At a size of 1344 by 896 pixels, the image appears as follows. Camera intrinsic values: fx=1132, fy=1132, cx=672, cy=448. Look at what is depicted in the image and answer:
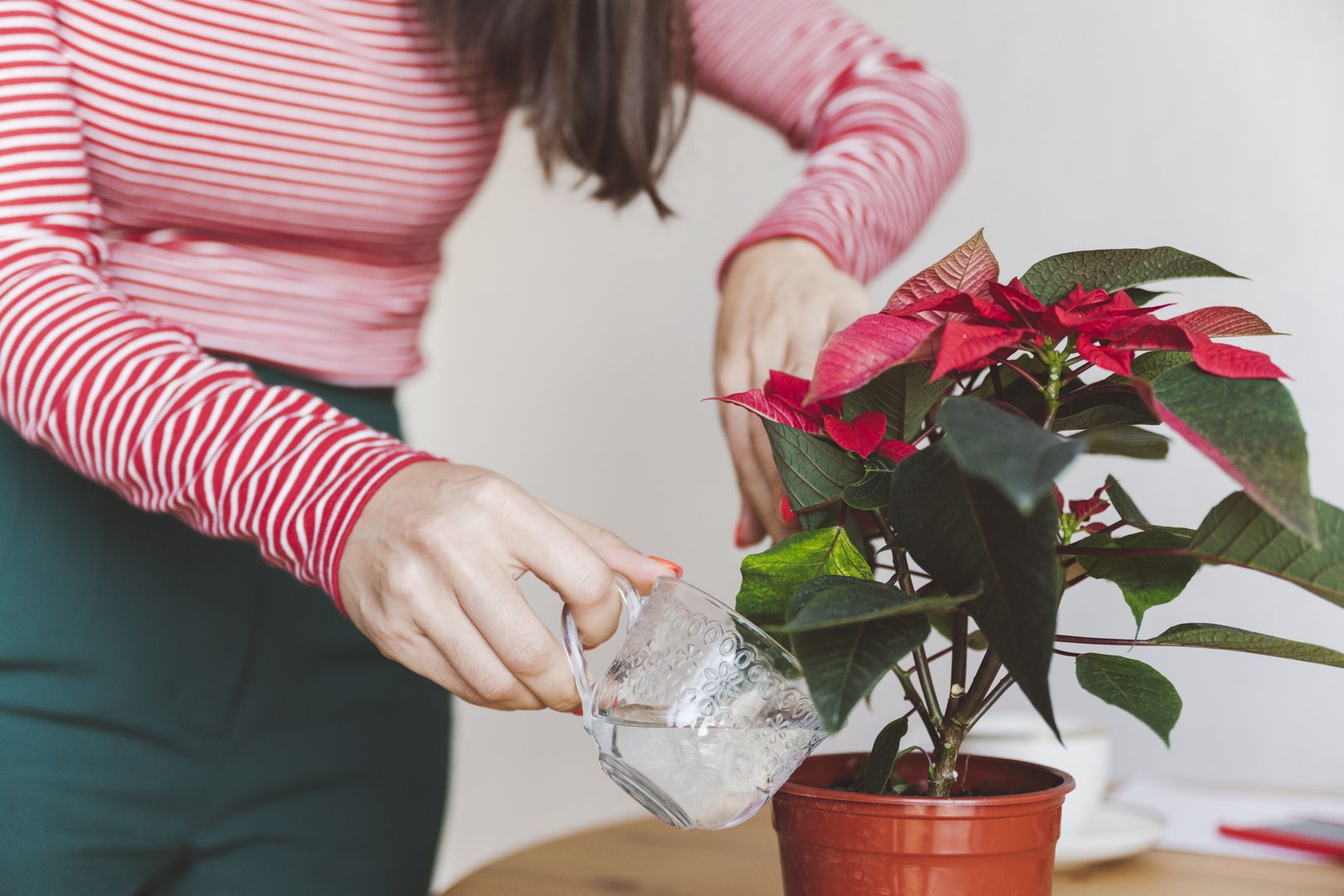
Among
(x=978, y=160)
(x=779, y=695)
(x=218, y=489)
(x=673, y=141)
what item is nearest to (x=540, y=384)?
(x=978, y=160)

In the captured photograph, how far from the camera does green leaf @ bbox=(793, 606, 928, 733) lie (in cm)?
33

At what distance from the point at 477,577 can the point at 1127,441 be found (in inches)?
9.8

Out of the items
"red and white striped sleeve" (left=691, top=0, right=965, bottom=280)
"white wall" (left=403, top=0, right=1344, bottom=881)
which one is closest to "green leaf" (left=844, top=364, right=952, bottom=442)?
"red and white striped sleeve" (left=691, top=0, right=965, bottom=280)

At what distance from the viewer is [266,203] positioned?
0.75 metres

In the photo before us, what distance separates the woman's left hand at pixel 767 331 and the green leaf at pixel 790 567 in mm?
164

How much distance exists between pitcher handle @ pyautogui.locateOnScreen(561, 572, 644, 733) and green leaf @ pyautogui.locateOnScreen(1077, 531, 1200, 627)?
177 millimetres

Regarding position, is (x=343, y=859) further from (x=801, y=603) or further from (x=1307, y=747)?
(x=1307, y=747)

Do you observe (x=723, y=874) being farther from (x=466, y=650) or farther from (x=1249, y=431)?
(x=1249, y=431)

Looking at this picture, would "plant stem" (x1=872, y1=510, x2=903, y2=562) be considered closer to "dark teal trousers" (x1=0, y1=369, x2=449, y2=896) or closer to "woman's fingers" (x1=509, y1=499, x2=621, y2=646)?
"woman's fingers" (x1=509, y1=499, x2=621, y2=646)

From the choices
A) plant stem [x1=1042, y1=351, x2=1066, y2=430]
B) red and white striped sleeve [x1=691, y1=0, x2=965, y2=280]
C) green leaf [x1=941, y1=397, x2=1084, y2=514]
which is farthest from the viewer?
red and white striped sleeve [x1=691, y1=0, x2=965, y2=280]

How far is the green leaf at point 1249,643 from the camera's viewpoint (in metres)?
0.38

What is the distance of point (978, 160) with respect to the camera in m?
1.35

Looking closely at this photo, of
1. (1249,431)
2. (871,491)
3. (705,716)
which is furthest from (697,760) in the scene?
(1249,431)

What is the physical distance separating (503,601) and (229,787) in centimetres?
44
